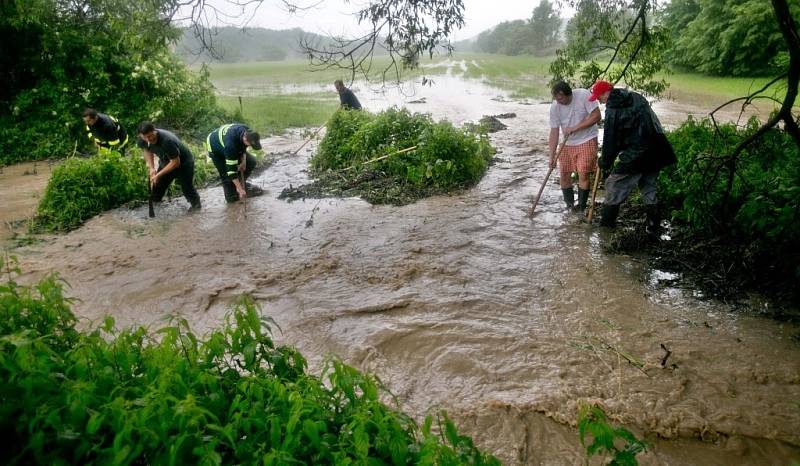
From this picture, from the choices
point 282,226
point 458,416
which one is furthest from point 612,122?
point 282,226

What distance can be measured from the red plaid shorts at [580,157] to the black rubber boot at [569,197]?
37 cm

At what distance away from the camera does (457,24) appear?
5.48 meters

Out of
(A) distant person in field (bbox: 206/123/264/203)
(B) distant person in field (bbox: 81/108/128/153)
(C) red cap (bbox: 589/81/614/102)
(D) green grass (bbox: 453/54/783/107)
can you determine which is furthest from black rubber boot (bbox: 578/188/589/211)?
(D) green grass (bbox: 453/54/783/107)

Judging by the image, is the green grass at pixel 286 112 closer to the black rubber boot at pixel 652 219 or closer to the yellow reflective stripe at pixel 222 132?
the yellow reflective stripe at pixel 222 132

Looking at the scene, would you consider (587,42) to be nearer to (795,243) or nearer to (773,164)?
(773,164)

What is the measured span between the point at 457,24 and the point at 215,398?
192 inches

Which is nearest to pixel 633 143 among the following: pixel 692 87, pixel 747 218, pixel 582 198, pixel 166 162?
pixel 747 218

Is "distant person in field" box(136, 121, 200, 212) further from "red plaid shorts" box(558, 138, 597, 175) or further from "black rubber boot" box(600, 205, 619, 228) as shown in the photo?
"black rubber boot" box(600, 205, 619, 228)

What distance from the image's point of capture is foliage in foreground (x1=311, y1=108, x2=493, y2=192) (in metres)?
8.57

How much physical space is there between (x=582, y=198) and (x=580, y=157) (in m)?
0.71

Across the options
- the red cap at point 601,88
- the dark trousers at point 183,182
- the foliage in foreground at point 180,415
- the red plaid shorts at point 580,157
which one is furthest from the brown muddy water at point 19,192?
the red cap at point 601,88

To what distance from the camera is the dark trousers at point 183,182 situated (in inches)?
308

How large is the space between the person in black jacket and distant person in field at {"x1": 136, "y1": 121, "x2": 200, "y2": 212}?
628 cm

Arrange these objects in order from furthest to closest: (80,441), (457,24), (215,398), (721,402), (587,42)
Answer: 1. (587,42)
2. (457,24)
3. (721,402)
4. (215,398)
5. (80,441)
